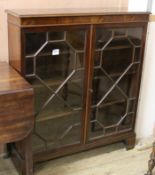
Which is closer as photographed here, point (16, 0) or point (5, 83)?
point (5, 83)

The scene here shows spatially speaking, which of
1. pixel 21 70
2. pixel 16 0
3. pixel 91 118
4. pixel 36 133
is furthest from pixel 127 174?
pixel 16 0

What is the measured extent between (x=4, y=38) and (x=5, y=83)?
1.67 feet

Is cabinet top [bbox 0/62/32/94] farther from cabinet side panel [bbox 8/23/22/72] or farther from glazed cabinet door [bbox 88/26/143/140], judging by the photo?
glazed cabinet door [bbox 88/26/143/140]

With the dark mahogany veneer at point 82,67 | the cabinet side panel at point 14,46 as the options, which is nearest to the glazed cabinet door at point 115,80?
the dark mahogany veneer at point 82,67

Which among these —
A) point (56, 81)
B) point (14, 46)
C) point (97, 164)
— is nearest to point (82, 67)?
point (56, 81)

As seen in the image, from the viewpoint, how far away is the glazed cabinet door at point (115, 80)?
2205mm

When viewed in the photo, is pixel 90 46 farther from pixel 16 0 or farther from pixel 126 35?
pixel 16 0

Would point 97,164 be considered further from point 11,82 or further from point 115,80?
point 11,82

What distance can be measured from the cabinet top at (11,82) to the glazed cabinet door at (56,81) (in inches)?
4.4

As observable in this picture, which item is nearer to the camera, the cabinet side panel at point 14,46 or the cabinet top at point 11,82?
the cabinet top at point 11,82

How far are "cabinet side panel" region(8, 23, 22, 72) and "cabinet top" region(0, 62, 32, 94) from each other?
0.18 feet

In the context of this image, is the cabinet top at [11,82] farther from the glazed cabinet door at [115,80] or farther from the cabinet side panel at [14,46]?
the glazed cabinet door at [115,80]

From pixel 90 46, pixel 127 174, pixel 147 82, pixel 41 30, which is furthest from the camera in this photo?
pixel 147 82

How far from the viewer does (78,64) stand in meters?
2.14
